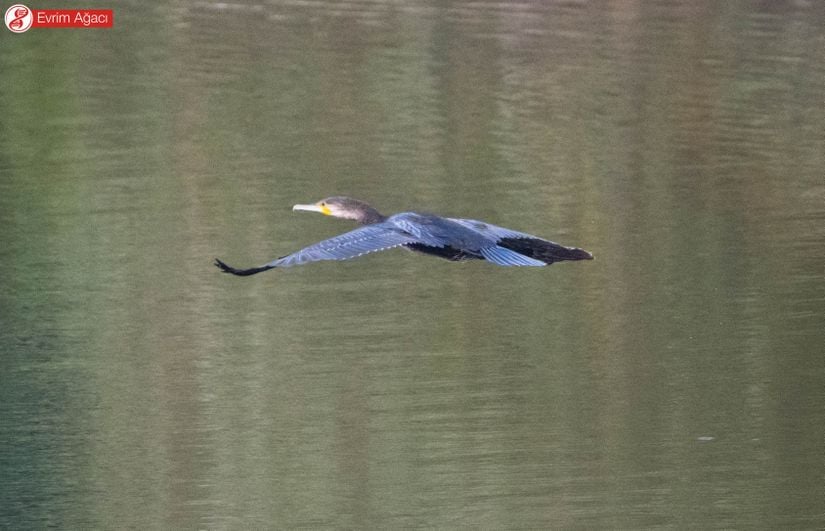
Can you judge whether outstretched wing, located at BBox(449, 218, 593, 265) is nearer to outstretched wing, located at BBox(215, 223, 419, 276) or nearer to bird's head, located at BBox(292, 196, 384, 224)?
outstretched wing, located at BBox(215, 223, 419, 276)

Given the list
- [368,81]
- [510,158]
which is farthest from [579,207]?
[368,81]

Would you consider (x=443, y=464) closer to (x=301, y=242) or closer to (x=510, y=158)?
(x=301, y=242)

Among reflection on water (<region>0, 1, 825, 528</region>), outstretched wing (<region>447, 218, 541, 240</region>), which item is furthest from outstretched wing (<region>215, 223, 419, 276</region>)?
reflection on water (<region>0, 1, 825, 528</region>)

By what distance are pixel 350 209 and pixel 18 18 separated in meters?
6.54

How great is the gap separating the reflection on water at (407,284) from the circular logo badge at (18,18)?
0.08 metres

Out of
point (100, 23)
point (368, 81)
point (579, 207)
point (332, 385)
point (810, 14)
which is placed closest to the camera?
point (332, 385)

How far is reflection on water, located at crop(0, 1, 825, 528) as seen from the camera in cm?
630

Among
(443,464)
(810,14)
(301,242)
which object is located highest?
(810,14)

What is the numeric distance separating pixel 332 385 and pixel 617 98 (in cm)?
509

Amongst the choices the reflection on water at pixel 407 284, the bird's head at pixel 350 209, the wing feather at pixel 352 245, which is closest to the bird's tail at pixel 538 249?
the wing feather at pixel 352 245

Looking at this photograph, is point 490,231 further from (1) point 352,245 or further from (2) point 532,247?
(1) point 352,245

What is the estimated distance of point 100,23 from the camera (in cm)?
1199

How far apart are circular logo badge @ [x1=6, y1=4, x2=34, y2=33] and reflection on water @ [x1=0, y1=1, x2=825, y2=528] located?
3.3 inches

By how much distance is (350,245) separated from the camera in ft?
16.7
